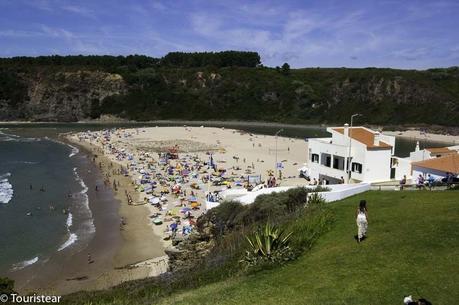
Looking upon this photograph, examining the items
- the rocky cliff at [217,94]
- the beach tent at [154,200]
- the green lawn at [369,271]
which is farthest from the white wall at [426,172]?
the rocky cliff at [217,94]

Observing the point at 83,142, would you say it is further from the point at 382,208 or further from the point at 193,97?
the point at 382,208

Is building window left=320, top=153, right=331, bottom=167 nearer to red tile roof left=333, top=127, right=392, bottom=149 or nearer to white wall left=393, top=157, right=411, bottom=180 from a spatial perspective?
red tile roof left=333, top=127, right=392, bottom=149

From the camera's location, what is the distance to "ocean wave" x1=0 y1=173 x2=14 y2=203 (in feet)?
130

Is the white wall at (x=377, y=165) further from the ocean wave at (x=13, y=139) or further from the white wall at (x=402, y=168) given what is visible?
the ocean wave at (x=13, y=139)

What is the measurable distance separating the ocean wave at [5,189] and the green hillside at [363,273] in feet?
97.2

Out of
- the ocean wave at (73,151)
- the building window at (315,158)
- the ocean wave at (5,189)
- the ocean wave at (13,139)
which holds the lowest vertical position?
the ocean wave at (5,189)

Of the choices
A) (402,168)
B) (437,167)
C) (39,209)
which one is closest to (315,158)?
(402,168)

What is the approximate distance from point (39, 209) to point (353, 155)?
81.3 ft

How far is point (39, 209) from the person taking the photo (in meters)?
36.1

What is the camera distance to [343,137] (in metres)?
32.6

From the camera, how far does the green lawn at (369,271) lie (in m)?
9.59

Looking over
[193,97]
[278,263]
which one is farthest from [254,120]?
[278,263]

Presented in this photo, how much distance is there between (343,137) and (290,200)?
1337 centimetres

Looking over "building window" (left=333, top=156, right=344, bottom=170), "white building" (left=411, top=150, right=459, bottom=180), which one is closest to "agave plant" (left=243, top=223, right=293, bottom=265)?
"white building" (left=411, top=150, right=459, bottom=180)
